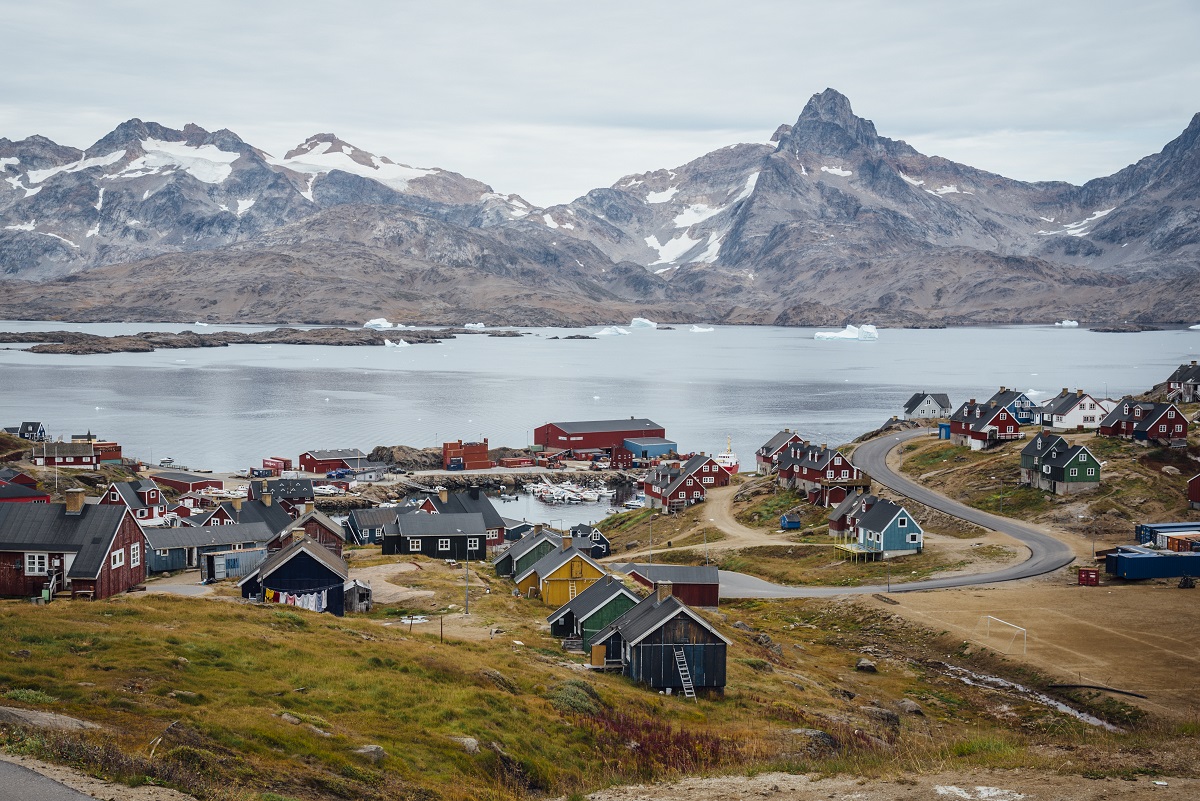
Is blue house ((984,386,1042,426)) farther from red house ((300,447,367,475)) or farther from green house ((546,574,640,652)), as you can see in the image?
red house ((300,447,367,475))

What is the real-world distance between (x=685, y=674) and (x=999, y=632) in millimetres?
17965

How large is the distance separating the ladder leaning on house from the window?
2149 centimetres

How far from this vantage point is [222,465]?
10788 cm

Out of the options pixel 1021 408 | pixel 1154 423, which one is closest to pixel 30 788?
pixel 1154 423

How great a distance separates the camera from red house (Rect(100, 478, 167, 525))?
6223 centimetres

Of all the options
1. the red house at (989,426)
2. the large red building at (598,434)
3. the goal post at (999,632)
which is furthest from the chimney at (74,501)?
the large red building at (598,434)

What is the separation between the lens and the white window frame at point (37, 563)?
114ft

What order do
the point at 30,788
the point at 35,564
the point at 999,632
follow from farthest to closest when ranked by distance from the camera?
the point at 999,632 < the point at 35,564 < the point at 30,788

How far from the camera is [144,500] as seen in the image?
6550 centimetres

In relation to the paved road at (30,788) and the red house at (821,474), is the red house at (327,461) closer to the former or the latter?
the red house at (821,474)

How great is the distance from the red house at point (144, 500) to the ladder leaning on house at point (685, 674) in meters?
42.3

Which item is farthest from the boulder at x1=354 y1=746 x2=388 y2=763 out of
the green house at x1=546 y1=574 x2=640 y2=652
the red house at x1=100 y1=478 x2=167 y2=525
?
the red house at x1=100 y1=478 x2=167 y2=525

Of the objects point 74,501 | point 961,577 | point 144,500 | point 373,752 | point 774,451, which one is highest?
point 74,501

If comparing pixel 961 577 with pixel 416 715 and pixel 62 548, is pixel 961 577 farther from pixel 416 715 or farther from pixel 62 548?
pixel 62 548
